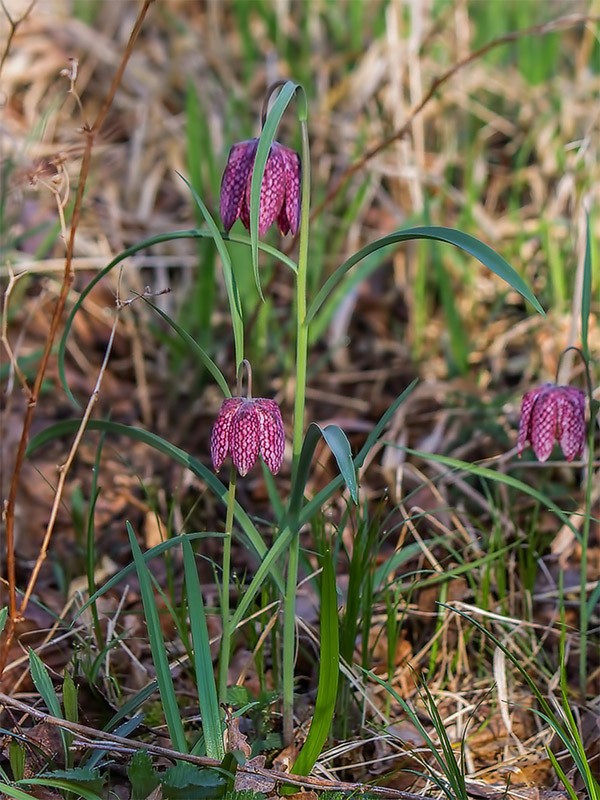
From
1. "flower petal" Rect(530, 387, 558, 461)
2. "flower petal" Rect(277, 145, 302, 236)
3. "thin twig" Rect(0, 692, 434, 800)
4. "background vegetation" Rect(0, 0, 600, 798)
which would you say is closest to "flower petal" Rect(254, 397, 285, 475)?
"background vegetation" Rect(0, 0, 600, 798)

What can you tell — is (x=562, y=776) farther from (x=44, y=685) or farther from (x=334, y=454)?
(x=44, y=685)

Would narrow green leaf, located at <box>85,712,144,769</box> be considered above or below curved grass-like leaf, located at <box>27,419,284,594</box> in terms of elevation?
below

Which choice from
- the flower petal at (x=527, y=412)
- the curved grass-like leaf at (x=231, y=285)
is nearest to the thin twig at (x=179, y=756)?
the curved grass-like leaf at (x=231, y=285)

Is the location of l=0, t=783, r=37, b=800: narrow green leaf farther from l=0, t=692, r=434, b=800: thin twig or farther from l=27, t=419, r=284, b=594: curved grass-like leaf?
l=27, t=419, r=284, b=594: curved grass-like leaf

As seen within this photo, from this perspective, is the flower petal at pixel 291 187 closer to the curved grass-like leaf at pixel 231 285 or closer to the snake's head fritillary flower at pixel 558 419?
the curved grass-like leaf at pixel 231 285

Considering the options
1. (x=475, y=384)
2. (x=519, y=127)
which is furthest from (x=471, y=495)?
(x=519, y=127)

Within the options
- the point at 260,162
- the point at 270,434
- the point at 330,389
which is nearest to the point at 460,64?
the point at 260,162
